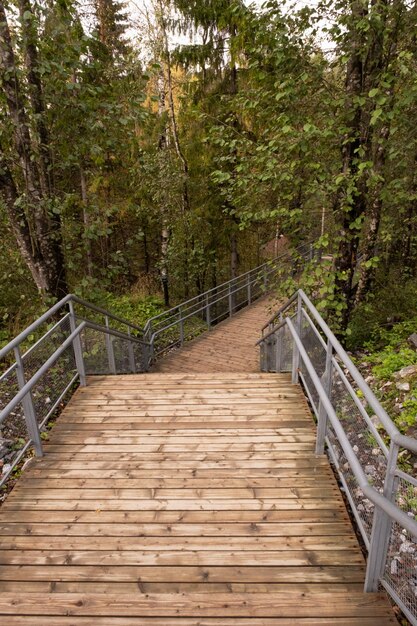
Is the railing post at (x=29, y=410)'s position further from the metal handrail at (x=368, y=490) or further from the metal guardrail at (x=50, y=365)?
the metal handrail at (x=368, y=490)

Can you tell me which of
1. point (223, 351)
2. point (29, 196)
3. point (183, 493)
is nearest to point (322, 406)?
point (183, 493)

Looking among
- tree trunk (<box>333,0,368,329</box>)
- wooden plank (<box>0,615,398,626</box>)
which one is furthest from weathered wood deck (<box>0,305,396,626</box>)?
tree trunk (<box>333,0,368,329</box>)

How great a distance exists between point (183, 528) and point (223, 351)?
292 inches

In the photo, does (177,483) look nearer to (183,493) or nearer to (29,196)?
(183,493)

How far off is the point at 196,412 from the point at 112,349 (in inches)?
107

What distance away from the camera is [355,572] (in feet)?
8.00

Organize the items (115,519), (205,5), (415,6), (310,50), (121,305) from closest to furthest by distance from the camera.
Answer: (115,519), (415,6), (310,50), (205,5), (121,305)

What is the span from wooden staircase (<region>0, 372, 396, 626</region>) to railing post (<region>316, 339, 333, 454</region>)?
13cm

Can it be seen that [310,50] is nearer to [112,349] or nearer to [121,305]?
[112,349]

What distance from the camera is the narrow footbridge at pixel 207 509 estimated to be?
2244 mm

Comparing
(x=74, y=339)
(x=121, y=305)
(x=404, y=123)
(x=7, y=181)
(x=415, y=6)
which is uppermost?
(x=415, y=6)

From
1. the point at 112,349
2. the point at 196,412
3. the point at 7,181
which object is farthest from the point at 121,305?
the point at 196,412

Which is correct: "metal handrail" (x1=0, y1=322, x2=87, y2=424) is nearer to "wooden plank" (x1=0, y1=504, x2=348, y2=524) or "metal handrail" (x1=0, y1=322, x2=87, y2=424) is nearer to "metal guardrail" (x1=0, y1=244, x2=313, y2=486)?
"metal guardrail" (x1=0, y1=244, x2=313, y2=486)

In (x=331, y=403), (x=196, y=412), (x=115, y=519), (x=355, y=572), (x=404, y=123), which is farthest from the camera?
(x=404, y=123)
